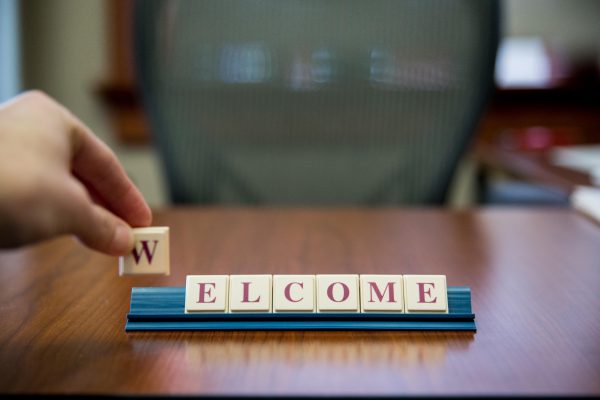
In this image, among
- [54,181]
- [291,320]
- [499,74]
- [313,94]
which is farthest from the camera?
[499,74]

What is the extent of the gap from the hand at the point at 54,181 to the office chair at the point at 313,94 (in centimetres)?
70

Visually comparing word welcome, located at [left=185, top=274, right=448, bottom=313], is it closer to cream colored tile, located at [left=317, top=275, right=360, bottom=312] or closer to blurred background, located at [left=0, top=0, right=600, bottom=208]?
cream colored tile, located at [left=317, top=275, right=360, bottom=312]

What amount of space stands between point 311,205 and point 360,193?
0.27 ft

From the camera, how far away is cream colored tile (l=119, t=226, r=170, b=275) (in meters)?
0.46

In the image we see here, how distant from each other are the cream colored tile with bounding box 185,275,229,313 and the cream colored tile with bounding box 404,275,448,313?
113 mm

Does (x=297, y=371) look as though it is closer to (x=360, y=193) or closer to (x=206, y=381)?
(x=206, y=381)

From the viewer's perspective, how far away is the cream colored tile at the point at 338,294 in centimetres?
45

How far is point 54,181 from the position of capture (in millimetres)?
346

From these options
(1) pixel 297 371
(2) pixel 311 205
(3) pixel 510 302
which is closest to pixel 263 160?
(2) pixel 311 205

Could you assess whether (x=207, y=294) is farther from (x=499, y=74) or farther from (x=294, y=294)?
(x=499, y=74)

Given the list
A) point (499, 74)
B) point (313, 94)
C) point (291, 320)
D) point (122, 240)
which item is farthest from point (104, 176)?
point (499, 74)

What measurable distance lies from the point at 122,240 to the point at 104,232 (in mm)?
29

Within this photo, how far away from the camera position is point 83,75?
278cm

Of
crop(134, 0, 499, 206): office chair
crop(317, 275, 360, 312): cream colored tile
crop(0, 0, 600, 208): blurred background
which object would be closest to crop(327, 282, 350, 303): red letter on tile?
crop(317, 275, 360, 312): cream colored tile
